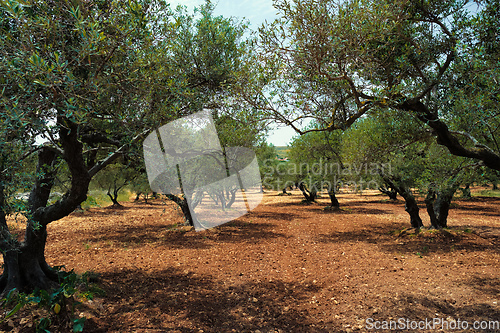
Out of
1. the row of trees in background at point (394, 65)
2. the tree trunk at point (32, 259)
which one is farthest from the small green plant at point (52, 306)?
the row of trees in background at point (394, 65)

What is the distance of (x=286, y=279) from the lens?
848 cm

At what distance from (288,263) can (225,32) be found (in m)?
9.52

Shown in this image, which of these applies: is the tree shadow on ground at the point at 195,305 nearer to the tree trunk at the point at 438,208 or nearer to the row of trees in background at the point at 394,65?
the row of trees in background at the point at 394,65

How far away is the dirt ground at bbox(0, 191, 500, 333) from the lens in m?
5.77

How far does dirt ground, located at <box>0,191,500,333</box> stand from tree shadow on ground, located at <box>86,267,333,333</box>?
0.08 ft

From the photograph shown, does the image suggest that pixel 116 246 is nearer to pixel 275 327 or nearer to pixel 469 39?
pixel 275 327

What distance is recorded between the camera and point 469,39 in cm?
665

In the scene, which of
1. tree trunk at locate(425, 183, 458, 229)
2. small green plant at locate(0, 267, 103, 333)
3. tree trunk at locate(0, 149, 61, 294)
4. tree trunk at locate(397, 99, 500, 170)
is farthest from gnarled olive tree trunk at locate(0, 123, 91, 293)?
tree trunk at locate(425, 183, 458, 229)

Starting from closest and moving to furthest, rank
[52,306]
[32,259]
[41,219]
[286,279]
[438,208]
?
[52,306], [41,219], [32,259], [286,279], [438,208]

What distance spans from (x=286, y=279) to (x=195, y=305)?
3123mm

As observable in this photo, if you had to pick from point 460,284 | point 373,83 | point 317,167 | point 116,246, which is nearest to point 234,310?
point 460,284

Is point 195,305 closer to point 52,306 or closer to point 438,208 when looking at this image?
point 52,306

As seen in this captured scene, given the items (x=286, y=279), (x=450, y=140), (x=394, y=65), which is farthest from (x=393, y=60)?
(x=286, y=279)

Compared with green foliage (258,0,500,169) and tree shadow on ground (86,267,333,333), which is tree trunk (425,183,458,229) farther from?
tree shadow on ground (86,267,333,333)
